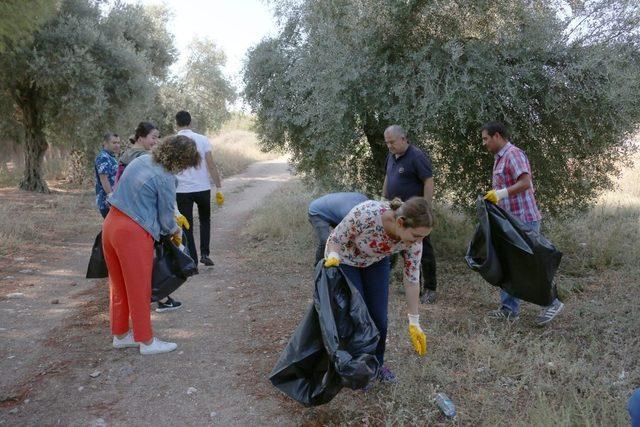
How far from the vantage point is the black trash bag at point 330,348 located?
2.88 meters

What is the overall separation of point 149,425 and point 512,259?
316cm

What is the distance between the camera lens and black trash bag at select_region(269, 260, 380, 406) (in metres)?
2.88

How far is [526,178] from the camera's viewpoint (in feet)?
15.0

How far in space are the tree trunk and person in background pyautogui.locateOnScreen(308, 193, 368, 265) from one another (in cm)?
1263

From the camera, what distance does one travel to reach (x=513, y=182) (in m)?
4.70

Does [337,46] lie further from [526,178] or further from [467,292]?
[467,292]

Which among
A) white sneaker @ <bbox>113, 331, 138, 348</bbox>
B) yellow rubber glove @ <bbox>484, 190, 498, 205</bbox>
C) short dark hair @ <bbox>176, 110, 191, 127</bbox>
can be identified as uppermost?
short dark hair @ <bbox>176, 110, 191, 127</bbox>

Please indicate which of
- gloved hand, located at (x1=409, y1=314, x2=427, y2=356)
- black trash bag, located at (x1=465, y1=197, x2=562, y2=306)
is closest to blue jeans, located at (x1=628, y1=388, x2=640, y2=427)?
gloved hand, located at (x1=409, y1=314, x2=427, y2=356)

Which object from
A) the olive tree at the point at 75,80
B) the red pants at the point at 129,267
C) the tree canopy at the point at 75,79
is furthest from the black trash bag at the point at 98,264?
the olive tree at the point at 75,80

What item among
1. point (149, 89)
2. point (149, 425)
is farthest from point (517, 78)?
point (149, 89)

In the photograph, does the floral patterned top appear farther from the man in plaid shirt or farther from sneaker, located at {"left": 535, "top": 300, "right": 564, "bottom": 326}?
sneaker, located at {"left": 535, "top": 300, "right": 564, "bottom": 326}

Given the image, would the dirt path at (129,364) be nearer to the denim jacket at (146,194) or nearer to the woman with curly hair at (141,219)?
the woman with curly hair at (141,219)

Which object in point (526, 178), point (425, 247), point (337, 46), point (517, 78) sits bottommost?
point (425, 247)

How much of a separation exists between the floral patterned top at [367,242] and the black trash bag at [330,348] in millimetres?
165
